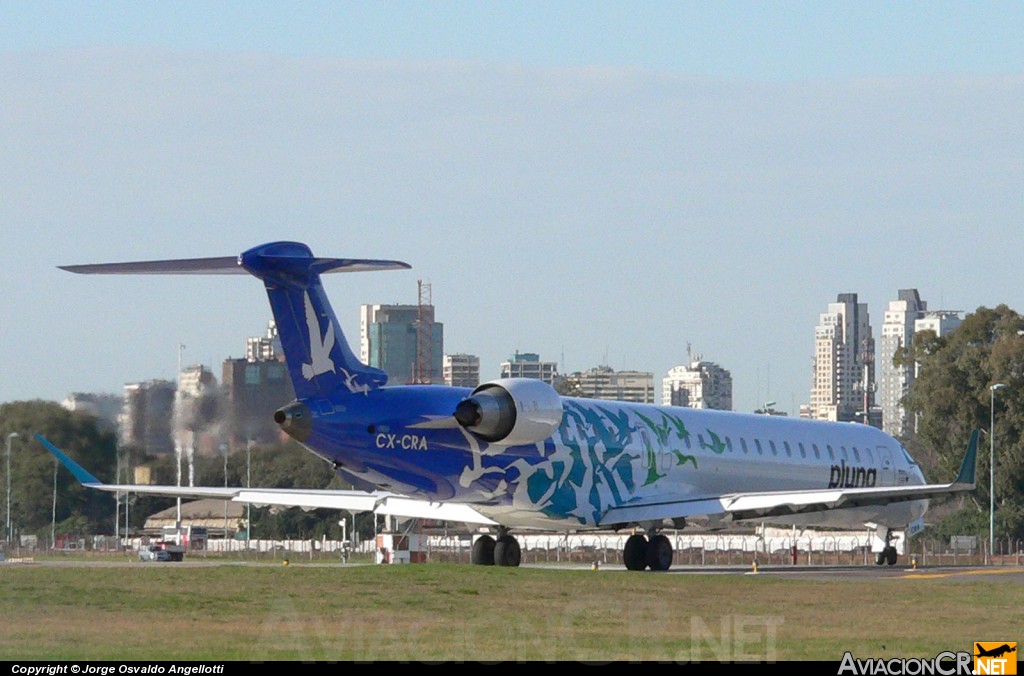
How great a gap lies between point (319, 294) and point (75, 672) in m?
19.7

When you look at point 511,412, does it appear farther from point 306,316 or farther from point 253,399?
point 253,399

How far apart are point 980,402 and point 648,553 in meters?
51.9

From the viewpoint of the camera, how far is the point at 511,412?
36.6m

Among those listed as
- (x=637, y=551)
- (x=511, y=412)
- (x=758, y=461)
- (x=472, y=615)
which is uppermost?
(x=511, y=412)

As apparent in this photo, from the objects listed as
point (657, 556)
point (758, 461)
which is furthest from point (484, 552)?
point (758, 461)

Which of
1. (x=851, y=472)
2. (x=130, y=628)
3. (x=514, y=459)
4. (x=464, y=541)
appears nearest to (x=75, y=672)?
(x=130, y=628)

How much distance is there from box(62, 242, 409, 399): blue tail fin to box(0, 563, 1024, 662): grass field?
406 cm

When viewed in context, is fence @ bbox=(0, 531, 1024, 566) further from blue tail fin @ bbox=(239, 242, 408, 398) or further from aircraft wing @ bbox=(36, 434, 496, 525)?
blue tail fin @ bbox=(239, 242, 408, 398)

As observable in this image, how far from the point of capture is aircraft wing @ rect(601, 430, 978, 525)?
3881 cm

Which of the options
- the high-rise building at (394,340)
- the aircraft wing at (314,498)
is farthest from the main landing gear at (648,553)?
the high-rise building at (394,340)

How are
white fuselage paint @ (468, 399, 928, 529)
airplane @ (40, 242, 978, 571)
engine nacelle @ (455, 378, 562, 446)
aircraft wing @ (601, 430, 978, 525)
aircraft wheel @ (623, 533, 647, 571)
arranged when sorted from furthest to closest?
white fuselage paint @ (468, 399, 928, 529)
aircraft wheel @ (623, 533, 647, 571)
aircraft wing @ (601, 430, 978, 525)
engine nacelle @ (455, 378, 562, 446)
airplane @ (40, 242, 978, 571)

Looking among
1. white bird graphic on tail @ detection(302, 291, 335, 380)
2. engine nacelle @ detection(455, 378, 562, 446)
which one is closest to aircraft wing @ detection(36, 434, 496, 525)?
engine nacelle @ detection(455, 378, 562, 446)

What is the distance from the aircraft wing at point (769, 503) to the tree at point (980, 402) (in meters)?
46.3

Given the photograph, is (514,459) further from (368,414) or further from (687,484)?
(687,484)
